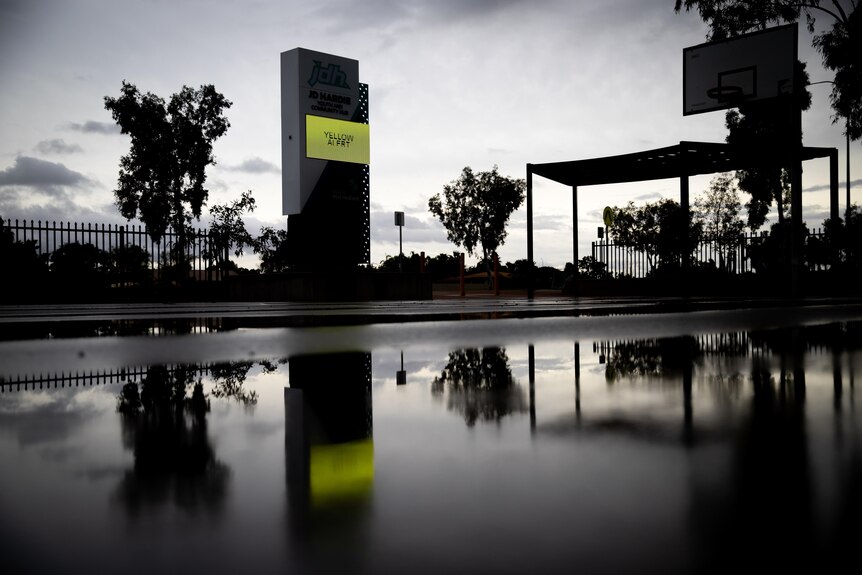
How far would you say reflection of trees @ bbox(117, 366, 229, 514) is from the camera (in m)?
1.43

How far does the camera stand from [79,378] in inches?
139

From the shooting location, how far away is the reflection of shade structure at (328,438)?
4.78 ft

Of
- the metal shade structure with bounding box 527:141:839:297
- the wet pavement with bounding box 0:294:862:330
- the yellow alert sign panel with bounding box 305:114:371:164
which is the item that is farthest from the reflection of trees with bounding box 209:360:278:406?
the metal shade structure with bounding box 527:141:839:297

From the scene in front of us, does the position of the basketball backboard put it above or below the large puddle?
above

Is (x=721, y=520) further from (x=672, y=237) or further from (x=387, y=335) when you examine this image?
(x=672, y=237)

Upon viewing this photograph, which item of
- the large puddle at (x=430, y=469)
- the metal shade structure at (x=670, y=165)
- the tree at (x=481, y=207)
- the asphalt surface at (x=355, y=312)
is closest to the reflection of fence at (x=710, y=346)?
the large puddle at (x=430, y=469)

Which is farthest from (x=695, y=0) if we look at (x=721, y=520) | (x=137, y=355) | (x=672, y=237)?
(x=721, y=520)

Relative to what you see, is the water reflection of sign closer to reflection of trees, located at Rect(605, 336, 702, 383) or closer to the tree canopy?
reflection of trees, located at Rect(605, 336, 702, 383)

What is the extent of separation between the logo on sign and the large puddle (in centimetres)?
1930

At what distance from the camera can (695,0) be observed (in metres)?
29.5

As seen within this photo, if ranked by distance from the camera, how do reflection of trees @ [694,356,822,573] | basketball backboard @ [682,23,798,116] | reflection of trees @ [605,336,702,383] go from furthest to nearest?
basketball backboard @ [682,23,798,116] → reflection of trees @ [605,336,702,383] → reflection of trees @ [694,356,822,573]

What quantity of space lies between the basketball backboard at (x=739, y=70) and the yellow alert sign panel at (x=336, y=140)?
10.2 meters

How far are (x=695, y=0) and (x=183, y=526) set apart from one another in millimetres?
33037

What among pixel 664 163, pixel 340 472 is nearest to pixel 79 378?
pixel 340 472
